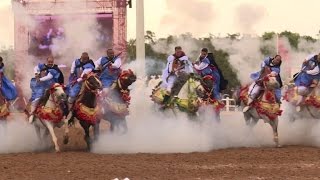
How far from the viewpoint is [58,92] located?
16453mm

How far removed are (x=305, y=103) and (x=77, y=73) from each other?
18.6 feet

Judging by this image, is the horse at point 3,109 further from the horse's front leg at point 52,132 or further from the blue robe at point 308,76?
the blue robe at point 308,76

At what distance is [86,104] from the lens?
16484 mm

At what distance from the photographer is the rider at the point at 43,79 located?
17016mm

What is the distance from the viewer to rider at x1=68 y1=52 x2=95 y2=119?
17.0m

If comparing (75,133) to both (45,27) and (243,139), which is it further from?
(243,139)

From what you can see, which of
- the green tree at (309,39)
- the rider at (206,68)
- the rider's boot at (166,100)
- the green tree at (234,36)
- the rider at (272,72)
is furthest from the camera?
the green tree at (309,39)

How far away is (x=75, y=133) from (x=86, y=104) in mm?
4671

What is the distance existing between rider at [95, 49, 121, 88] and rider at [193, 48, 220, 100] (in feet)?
7.35

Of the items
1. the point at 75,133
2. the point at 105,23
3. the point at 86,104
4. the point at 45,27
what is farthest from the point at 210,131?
the point at 105,23

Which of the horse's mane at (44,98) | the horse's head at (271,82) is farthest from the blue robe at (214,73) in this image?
the horse's mane at (44,98)

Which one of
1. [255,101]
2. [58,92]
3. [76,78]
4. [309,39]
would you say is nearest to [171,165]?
[58,92]

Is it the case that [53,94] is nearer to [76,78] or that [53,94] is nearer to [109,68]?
[76,78]

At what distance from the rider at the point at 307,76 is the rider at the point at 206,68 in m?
2.03
